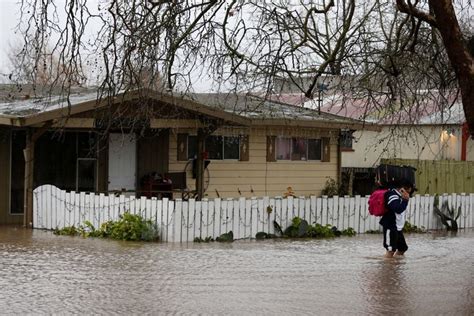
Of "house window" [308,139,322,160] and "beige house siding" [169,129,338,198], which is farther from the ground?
"house window" [308,139,322,160]

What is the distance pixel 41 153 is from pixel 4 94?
4.21m

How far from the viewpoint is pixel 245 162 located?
25031mm

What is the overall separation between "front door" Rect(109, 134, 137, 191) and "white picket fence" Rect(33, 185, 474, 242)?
10.3 ft

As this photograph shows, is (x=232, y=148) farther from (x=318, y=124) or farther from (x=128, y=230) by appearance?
(x=128, y=230)

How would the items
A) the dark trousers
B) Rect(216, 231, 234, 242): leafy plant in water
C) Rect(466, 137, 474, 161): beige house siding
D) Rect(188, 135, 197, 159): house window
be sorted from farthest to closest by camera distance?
1. Rect(466, 137, 474, 161): beige house siding
2. Rect(188, 135, 197, 159): house window
3. Rect(216, 231, 234, 242): leafy plant in water
4. the dark trousers

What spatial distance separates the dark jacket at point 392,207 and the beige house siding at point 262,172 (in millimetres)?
→ 8424

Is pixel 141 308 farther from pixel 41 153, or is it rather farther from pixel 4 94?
pixel 4 94

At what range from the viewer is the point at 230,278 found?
12992 millimetres

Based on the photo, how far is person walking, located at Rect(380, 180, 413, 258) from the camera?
53.1 feet

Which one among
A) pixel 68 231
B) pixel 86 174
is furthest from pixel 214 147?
pixel 68 231

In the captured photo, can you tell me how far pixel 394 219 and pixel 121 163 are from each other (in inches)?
369

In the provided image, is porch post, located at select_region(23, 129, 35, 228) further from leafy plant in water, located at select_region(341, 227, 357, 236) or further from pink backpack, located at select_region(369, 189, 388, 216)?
pink backpack, located at select_region(369, 189, 388, 216)

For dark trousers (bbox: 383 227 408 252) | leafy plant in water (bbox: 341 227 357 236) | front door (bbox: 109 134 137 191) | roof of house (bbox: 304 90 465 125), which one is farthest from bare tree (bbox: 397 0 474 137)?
front door (bbox: 109 134 137 191)

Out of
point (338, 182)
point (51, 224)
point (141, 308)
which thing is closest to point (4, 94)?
point (51, 224)
